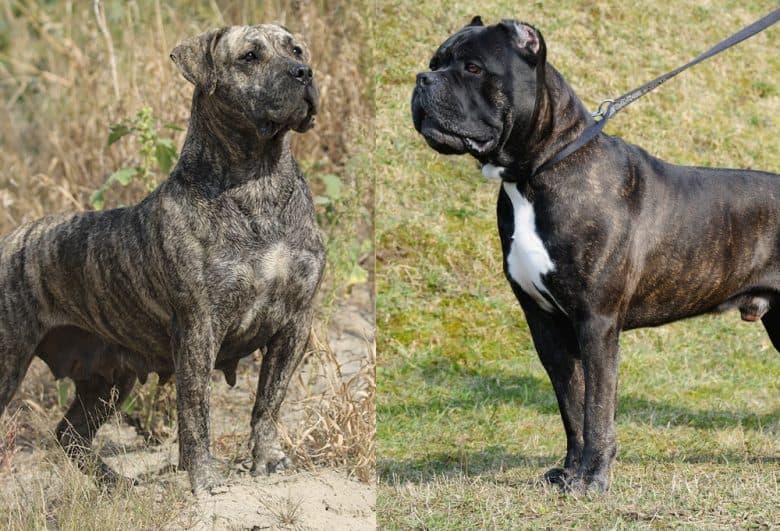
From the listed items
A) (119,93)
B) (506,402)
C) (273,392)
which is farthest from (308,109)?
(119,93)

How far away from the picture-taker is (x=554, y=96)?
3750 mm

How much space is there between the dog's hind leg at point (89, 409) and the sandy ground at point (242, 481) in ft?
0.53

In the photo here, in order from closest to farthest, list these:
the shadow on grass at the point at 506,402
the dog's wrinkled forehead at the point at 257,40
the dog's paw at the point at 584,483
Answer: the dog's paw at the point at 584,483 → the dog's wrinkled forehead at the point at 257,40 → the shadow on grass at the point at 506,402

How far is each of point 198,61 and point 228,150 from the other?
361 mm

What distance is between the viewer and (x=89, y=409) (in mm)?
4898

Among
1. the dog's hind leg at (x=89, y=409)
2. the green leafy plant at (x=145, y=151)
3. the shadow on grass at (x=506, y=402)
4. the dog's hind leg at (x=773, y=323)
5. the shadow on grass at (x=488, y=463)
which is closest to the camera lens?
the shadow on grass at (x=488, y=463)

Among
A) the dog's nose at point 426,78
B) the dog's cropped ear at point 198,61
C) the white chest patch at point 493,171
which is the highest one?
the dog's cropped ear at point 198,61

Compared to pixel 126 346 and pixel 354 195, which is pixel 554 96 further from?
pixel 354 195

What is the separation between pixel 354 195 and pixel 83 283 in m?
2.12

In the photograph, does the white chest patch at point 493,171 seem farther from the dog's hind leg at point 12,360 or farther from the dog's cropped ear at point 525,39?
the dog's hind leg at point 12,360

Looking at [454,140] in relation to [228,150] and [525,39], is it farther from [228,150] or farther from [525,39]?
[228,150]

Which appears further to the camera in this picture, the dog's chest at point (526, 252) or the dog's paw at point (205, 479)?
the dog's paw at point (205, 479)

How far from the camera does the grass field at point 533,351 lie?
144 inches

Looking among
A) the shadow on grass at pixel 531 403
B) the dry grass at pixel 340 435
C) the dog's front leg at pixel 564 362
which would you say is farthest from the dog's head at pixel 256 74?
the shadow on grass at pixel 531 403
